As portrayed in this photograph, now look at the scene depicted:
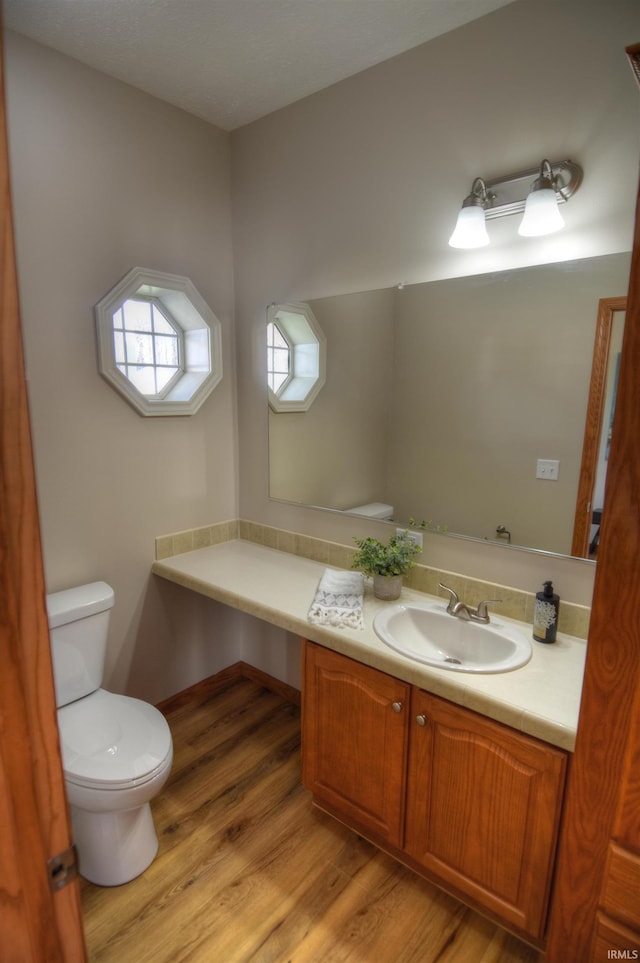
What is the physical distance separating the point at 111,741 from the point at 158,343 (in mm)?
1622

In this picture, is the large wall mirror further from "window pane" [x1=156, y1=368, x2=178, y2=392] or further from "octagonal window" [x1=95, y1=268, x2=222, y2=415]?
"window pane" [x1=156, y1=368, x2=178, y2=392]

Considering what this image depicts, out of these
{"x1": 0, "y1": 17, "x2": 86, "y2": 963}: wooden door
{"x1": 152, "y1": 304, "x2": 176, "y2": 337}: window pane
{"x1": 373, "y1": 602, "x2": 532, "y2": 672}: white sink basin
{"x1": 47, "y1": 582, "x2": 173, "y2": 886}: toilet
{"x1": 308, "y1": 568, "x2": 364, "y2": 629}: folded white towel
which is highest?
{"x1": 152, "y1": 304, "x2": 176, "y2": 337}: window pane

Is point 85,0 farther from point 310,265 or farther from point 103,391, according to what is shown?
point 103,391

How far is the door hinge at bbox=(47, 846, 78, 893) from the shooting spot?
21.0 inches

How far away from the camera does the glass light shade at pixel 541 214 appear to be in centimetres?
145

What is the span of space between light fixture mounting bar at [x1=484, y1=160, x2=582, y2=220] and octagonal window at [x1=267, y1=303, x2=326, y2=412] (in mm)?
846

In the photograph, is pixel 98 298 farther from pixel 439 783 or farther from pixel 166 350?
pixel 439 783

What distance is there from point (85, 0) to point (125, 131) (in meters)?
0.46

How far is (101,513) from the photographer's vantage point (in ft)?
6.89

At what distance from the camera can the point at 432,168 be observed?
1.77 m

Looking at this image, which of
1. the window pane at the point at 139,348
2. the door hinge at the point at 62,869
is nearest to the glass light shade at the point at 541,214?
the window pane at the point at 139,348

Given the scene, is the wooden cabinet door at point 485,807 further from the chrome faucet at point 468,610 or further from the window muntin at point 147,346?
the window muntin at point 147,346

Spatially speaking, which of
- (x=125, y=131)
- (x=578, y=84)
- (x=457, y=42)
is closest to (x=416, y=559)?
(x=578, y=84)

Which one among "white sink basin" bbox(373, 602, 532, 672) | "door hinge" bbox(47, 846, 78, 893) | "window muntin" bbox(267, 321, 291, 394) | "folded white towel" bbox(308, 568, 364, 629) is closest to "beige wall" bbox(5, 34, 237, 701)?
"window muntin" bbox(267, 321, 291, 394)
